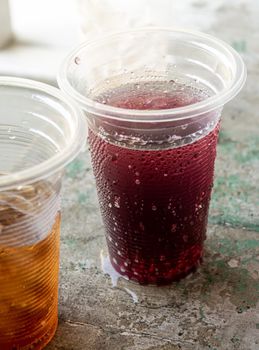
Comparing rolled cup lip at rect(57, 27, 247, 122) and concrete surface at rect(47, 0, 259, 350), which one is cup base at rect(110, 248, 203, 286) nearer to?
concrete surface at rect(47, 0, 259, 350)

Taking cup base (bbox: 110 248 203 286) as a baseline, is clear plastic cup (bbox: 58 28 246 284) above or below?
above

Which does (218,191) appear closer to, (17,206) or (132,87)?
(132,87)

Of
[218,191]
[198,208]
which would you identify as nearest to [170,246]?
[198,208]

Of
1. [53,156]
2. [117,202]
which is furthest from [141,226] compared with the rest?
[53,156]

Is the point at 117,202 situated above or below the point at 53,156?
below

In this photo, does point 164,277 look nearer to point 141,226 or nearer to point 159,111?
point 141,226

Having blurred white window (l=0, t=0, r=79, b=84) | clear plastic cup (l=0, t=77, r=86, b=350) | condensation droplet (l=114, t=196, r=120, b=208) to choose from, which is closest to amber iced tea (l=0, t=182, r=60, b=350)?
clear plastic cup (l=0, t=77, r=86, b=350)
